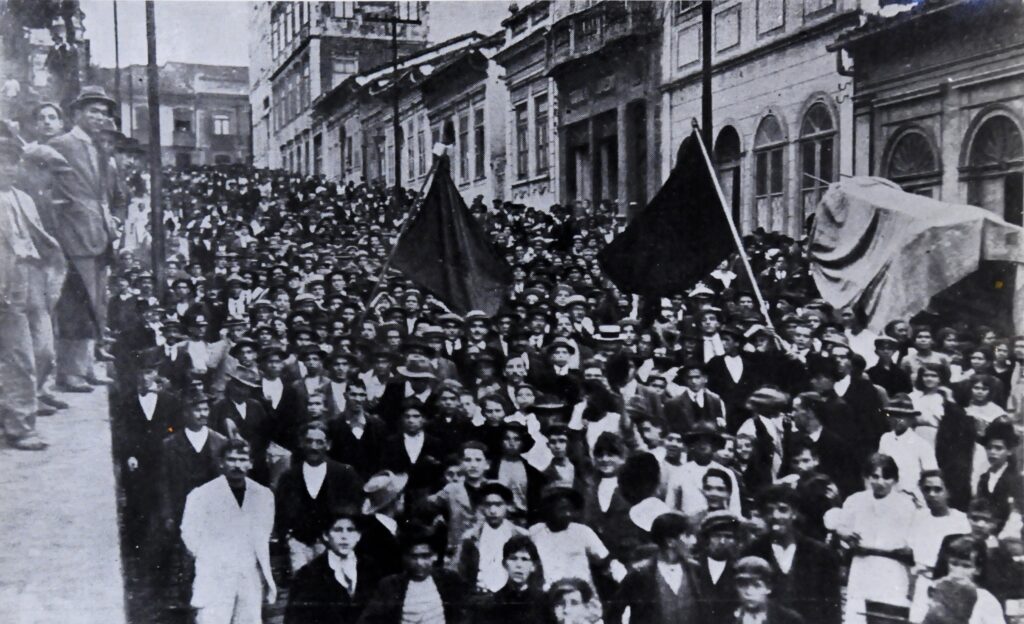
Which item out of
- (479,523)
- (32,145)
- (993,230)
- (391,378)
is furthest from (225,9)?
(993,230)

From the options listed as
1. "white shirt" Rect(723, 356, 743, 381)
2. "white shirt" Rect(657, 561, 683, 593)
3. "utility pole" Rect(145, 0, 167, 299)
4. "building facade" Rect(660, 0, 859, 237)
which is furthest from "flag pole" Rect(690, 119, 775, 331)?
"utility pole" Rect(145, 0, 167, 299)

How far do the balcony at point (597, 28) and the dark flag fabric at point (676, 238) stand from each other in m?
1.31

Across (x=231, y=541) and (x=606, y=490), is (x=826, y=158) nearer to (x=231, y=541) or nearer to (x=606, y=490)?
(x=606, y=490)

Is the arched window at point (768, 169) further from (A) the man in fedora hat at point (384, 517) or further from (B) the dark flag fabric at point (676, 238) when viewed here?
(A) the man in fedora hat at point (384, 517)

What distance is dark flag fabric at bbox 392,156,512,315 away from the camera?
6586 mm

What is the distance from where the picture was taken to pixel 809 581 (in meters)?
5.28

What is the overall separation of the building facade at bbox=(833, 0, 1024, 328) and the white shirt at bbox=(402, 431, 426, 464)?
3154mm

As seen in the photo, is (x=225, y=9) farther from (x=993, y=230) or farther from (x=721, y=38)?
(x=993, y=230)

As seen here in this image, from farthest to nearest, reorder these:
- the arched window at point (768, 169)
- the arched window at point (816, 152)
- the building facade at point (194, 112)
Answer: the arched window at point (768, 169) → the arched window at point (816, 152) → the building facade at point (194, 112)

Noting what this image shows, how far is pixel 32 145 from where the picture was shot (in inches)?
225

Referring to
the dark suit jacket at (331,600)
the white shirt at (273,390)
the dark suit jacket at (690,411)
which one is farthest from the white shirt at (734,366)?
the white shirt at (273,390)

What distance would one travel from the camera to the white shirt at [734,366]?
20.3ft

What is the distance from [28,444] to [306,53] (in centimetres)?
315

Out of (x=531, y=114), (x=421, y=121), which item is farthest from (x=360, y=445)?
(x=531, y=114)
